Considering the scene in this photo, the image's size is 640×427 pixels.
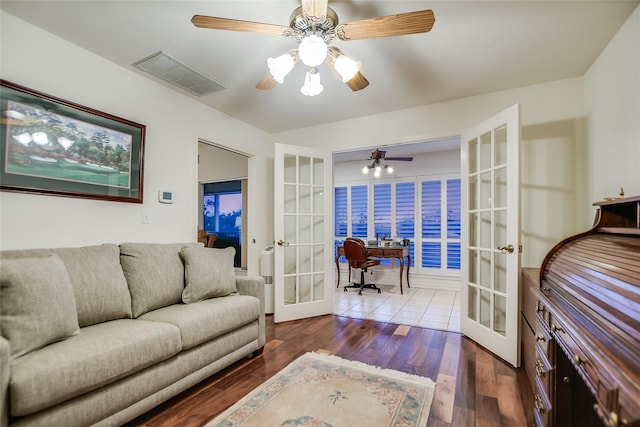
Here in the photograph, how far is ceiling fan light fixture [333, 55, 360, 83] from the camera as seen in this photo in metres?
1.74

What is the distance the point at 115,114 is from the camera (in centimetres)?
237

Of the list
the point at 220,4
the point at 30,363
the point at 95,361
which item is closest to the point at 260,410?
the point at 95,361

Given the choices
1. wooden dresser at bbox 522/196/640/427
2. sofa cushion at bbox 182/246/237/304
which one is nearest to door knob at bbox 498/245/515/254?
wooden dresser at bbox 522/196/640/427

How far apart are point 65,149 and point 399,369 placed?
2.94m

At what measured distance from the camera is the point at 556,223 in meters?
2.63

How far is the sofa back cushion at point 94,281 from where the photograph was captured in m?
1.72

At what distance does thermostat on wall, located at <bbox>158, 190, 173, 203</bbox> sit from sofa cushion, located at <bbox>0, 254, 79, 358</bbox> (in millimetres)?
1185

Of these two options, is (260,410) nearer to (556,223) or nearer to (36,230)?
(36,230)

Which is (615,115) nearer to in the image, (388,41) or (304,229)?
(388,41)

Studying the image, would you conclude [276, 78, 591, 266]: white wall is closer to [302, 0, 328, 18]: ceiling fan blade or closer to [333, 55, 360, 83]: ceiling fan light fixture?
[333, 55, 360, 83]: ceiling fan light fixture

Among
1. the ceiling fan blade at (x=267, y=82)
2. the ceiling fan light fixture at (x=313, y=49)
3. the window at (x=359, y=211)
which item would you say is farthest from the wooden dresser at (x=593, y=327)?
the window at (x=359, y=211)

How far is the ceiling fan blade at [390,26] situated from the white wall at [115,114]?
1941 millimetres

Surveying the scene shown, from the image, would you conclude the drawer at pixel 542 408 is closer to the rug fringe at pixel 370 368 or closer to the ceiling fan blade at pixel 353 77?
the rug fringe at pixel 370 368

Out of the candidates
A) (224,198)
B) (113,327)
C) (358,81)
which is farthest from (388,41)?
(224,198)
